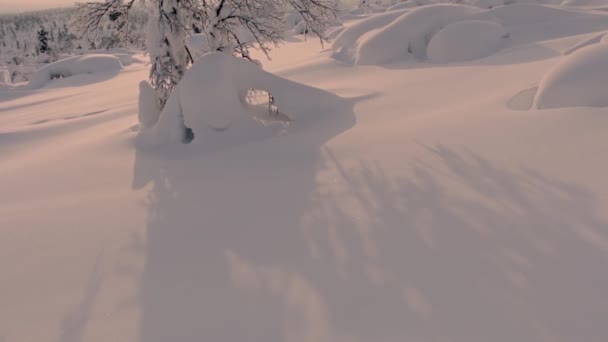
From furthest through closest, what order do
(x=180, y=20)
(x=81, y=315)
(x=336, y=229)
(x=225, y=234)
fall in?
(x=180, y=20) < (x=225, y=234) < (x=336, y=229) < (x=81, y=315)

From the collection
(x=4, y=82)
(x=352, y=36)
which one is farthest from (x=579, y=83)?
(x=4, y=82)

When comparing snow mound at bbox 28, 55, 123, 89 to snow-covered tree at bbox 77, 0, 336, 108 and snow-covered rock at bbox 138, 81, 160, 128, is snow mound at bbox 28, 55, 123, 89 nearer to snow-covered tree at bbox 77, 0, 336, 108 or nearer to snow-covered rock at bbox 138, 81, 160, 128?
snow-covered tree at bbox 77, 0, 336, 108

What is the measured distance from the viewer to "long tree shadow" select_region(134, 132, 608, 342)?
74.9 inches

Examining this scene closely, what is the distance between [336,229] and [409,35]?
9.57 m

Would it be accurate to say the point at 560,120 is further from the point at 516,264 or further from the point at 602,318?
the point at 602,318

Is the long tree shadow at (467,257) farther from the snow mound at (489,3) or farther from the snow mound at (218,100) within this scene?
the snow mound at (489,3)

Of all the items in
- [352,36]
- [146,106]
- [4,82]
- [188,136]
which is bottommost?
[4,82]

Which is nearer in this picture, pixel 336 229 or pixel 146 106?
pixel 336 229

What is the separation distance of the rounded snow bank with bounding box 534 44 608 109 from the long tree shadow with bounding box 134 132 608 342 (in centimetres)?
137

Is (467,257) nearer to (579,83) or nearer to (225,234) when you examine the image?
(225,234)

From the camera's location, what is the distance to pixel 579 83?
3.85 metres

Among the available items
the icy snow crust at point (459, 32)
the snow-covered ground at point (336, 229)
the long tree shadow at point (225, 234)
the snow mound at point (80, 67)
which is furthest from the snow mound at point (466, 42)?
the snow mound at point (80, 67)

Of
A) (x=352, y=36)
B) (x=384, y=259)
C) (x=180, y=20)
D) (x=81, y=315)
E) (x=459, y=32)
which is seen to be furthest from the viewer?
(x=352, y=36)

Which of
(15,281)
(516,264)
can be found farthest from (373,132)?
(15,281)
